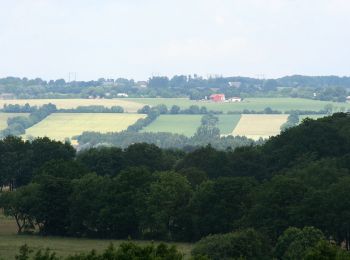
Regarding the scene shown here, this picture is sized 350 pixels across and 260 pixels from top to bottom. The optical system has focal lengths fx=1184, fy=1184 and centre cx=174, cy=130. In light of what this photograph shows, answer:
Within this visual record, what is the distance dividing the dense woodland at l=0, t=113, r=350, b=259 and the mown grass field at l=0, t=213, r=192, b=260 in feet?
8.74

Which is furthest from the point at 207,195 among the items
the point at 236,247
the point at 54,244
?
the point at 236,247

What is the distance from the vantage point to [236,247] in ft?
237

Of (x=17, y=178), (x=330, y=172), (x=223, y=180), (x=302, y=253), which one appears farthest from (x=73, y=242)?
(x=17, y=178)

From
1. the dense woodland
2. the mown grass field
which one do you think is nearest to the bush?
the dense woodland

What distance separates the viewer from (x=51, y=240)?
92500mm

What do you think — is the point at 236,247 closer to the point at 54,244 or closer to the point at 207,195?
the point at 207,195

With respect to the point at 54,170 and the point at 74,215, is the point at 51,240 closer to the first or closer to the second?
the point at 74,215

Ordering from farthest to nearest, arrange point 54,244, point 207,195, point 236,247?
point 207,195 → point 54,244 → point 236,247

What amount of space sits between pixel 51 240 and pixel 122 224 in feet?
19.5

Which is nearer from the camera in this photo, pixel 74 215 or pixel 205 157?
pixel 74 215

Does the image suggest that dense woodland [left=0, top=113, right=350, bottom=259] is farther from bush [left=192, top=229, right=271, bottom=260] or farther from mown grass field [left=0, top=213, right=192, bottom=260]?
mown grass field [left=0, top=213, right=192, bottom=260]

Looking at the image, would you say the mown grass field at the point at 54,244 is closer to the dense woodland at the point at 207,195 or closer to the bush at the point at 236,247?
the dense woodland at the point at 207,195

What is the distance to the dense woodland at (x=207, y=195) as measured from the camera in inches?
3214

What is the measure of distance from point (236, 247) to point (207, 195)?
1977cm
